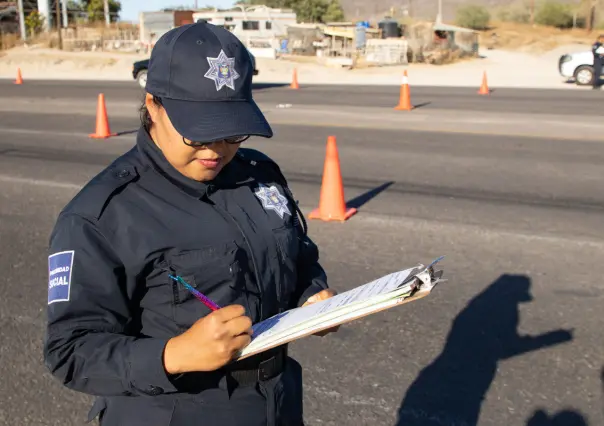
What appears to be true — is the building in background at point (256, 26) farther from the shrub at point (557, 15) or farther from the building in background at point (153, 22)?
the shrub at point (557, 15)

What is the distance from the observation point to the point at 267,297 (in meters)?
1.96

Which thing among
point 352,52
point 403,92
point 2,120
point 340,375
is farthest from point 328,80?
point 340,375

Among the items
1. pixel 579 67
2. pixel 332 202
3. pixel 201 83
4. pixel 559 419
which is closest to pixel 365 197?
pixel 332 202

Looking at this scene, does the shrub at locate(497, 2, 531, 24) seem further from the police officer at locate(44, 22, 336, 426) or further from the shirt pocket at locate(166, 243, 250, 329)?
the shirt pocket at locate(166, 243, 250, 329)

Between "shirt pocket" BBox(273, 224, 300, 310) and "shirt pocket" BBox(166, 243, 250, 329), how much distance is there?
0.14 m

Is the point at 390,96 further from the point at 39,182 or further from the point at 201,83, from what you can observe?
the point at 201,83

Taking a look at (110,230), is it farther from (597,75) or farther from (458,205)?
(597,75)

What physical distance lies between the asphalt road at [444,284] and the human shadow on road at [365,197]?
0.12 ft

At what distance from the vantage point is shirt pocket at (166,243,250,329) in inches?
72.5

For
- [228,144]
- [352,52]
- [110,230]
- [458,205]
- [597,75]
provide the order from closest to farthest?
[110,230]
[228,144]
[458,205]
[597,75]
[352,52]

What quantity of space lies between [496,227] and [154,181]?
574 centimetres

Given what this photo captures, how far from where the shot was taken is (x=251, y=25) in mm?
42062

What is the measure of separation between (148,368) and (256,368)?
0.33 metres

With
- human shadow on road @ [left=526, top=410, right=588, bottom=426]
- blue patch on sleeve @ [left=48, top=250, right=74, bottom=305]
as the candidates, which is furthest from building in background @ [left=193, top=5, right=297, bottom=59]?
blue patch on sleeve @ [left=48, top=250, right=74, bottom=305]
